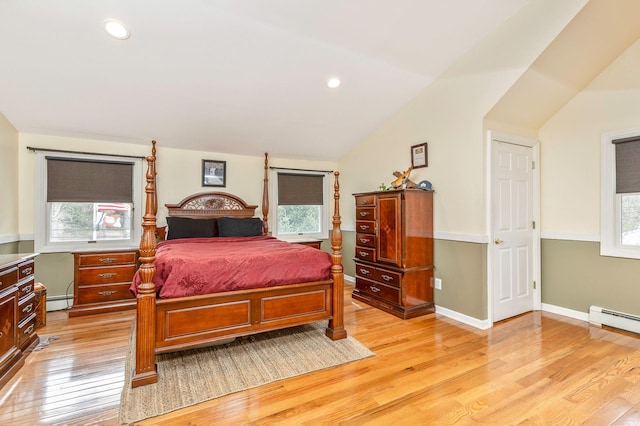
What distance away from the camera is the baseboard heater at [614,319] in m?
2.95

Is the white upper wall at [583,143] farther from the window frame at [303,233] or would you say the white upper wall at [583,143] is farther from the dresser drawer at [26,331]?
the dresser drawer at [26,331]

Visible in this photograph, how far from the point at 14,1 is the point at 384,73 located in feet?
10.4

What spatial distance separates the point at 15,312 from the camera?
239cm

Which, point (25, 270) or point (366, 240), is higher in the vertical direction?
point (366, 240)

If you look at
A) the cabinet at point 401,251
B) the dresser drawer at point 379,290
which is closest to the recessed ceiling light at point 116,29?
the cabinet at point 401,251

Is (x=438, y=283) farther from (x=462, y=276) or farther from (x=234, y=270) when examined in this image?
(x=234, y=270)

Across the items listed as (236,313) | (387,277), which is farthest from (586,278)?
(236,313)

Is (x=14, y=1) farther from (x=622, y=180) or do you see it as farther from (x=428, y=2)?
(x=622, y=180)

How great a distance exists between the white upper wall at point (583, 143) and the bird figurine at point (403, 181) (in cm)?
150

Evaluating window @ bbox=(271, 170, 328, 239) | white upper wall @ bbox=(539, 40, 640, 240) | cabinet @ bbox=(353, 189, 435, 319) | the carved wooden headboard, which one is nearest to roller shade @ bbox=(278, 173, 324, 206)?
window @ bbox=(271, 170, 328, 239)

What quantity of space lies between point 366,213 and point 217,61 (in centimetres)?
239

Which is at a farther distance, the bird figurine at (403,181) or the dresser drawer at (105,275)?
the bird figurine at (403,181)

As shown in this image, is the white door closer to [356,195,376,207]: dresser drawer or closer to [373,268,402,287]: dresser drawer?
[373,268,402,287]: dresser drawer

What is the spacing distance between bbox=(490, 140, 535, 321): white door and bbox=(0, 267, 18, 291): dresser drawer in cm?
415
